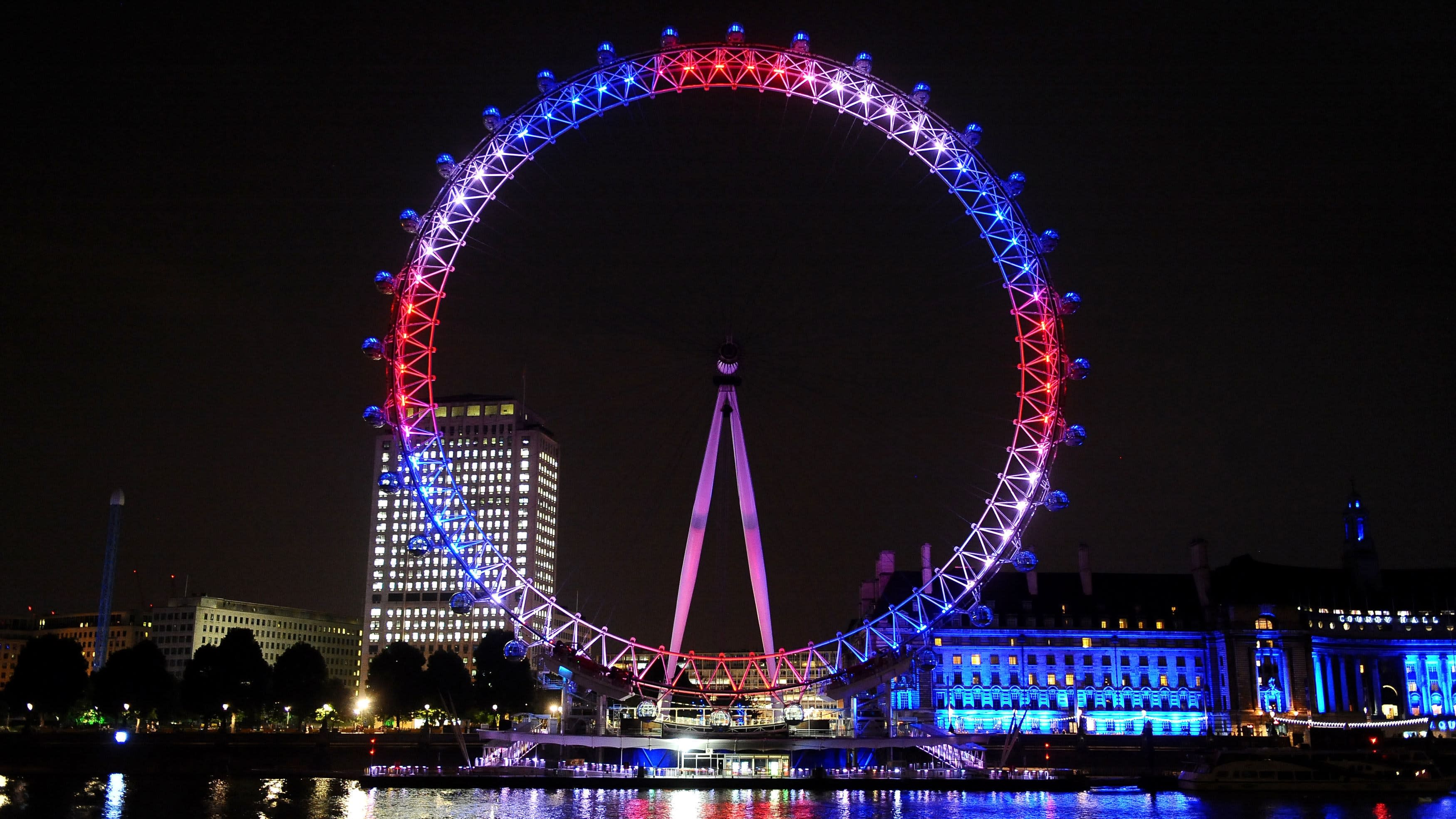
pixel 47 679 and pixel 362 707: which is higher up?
pixel 47 679

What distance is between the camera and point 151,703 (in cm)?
11306

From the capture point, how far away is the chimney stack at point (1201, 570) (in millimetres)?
127000

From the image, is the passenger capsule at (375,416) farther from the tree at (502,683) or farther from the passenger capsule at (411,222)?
the tree at (502,683)

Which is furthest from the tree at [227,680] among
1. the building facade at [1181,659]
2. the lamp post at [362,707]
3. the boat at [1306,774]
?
the boat at [1306,774]

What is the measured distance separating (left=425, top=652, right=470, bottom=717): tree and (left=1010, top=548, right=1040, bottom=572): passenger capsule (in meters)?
65.7

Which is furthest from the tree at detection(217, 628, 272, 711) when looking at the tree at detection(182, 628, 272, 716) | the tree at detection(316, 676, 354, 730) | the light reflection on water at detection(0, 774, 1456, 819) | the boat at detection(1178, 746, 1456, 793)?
the boat at detection(1178, 746, 1456, 793)

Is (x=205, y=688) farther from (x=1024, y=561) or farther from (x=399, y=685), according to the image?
(x=1024, y=561)

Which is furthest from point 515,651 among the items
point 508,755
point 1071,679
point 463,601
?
point 1071,679

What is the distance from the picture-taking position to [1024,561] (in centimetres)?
6931

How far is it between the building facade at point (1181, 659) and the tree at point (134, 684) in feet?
205

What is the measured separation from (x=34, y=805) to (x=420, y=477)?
24.4m

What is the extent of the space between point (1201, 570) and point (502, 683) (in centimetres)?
6675

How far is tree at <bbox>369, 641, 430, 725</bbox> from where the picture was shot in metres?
122

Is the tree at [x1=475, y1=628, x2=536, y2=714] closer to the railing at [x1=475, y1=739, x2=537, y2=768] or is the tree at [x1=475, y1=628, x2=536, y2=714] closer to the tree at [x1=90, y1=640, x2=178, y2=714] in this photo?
the tree at [x1=90, y1=640, x2=178, y2=714]
